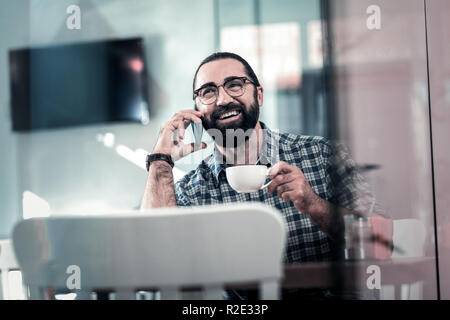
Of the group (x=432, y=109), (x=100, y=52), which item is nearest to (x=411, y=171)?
(x=432, y=109)

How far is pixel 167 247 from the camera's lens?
64cm

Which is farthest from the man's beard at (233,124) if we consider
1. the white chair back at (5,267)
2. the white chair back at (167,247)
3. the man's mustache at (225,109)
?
the white chair back at (5,267)

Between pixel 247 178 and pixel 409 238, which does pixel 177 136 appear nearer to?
pixel 247 178

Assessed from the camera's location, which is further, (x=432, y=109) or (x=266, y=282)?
(x=432, y=109)

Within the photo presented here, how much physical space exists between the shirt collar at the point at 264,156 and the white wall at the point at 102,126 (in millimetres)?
136

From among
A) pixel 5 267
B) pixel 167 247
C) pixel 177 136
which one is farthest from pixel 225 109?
pixel 5 267

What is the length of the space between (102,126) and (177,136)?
175 mm

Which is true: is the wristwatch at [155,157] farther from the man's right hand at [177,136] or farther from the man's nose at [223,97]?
the man's nose at [223,97]

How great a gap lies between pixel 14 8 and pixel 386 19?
0.83 meters

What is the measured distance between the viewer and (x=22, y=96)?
95 cm

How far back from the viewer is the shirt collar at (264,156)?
0.87 m

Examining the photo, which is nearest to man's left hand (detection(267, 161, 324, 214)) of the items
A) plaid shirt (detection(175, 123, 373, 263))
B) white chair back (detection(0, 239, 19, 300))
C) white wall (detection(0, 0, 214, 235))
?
plaid shirt (detection(175, 123, 373, 263))
